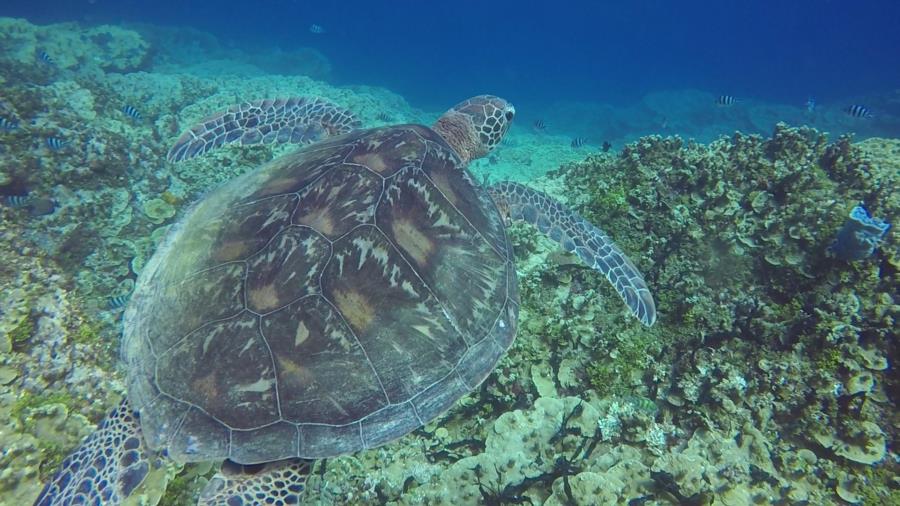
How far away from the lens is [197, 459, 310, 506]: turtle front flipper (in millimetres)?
2205

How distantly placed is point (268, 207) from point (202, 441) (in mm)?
1576

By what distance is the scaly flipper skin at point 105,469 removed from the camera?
2.19m

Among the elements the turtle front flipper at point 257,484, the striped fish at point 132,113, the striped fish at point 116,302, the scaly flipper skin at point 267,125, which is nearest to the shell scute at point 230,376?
the turtle front flipper at point 257,484

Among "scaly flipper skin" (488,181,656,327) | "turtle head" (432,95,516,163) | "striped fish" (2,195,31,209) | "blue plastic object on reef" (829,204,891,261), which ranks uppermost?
"blue plastic object on reef" (829,204,891,261)

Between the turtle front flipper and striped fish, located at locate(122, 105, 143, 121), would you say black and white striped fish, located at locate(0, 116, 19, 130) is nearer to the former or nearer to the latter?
striped fish, located at locate(122, 105, 143, 121)

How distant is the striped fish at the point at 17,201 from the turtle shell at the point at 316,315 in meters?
3.41

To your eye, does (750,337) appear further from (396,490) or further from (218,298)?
(218,298)

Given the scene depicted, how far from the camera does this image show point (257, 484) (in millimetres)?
2281

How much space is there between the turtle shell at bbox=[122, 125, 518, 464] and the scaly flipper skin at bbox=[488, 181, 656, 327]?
1086 millimetres

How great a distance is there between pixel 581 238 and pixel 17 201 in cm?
698

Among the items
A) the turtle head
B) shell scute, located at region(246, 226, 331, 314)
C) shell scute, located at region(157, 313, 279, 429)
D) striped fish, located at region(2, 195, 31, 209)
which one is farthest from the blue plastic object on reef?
striped fish, located at region(2, 195, 31, 209)

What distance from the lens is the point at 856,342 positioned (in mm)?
2910

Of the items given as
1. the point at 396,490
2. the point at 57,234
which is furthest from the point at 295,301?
the point at 57,234

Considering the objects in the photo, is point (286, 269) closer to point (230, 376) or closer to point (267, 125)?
point (230, 376)
